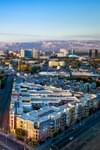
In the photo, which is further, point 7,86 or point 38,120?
point 7,86

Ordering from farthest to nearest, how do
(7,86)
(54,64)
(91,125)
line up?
(54,64), (7,86), (91,125)

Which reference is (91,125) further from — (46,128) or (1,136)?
(1,136)

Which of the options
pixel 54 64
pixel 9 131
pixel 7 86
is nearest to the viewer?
pixel 9 131

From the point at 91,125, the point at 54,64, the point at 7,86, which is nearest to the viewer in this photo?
the point at 91,125

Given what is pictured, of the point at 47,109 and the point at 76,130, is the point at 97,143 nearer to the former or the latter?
the point at 76,130

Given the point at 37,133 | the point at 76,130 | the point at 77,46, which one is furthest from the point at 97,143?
the point at 77,46

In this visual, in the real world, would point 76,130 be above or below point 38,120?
below

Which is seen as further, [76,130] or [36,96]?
[36,96]

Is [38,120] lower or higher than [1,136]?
higher

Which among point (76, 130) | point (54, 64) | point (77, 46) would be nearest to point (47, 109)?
point (76, 130)
